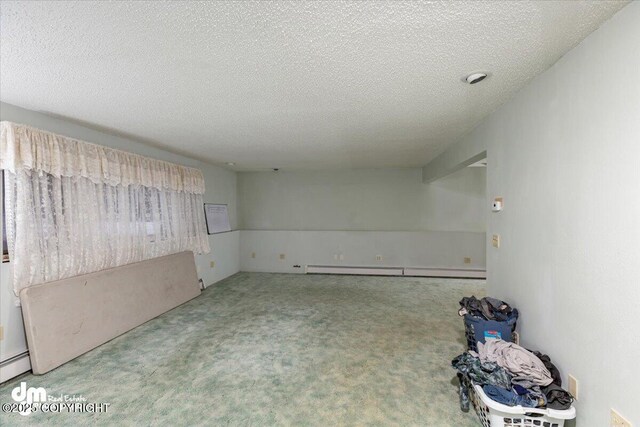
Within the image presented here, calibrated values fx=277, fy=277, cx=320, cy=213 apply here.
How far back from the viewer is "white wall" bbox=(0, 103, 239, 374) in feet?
7.62

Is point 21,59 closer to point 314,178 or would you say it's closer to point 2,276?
point 2,276

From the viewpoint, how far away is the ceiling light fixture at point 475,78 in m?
1.83

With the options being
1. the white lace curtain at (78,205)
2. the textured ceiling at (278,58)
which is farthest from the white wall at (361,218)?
the textured ceiling at (278,58)

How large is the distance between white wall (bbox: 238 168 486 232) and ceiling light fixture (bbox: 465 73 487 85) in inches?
166

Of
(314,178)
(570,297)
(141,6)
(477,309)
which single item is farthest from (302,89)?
(314,178)

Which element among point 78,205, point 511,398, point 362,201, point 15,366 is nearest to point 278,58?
point 511,398

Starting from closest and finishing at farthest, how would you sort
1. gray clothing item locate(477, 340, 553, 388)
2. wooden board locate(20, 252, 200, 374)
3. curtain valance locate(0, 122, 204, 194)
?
gray clothing item locate(477, 340, 553, 388) → curtain valance locate(0, 122, 204, 194) → wooden board locate(20, 252, 200, 374)

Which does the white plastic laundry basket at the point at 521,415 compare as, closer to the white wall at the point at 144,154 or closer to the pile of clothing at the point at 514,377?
the pile of clothing at the point at 514,377

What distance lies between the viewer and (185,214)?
4.43 m

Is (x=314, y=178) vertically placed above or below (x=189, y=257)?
above

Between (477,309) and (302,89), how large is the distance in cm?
230

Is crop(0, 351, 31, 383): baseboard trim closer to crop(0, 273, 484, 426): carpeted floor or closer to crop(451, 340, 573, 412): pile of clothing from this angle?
crop(0, 273, 484, 426): carpeted floor

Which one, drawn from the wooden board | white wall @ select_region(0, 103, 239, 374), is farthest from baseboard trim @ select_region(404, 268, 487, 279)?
the wooden board

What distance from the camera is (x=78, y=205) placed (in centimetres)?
279
